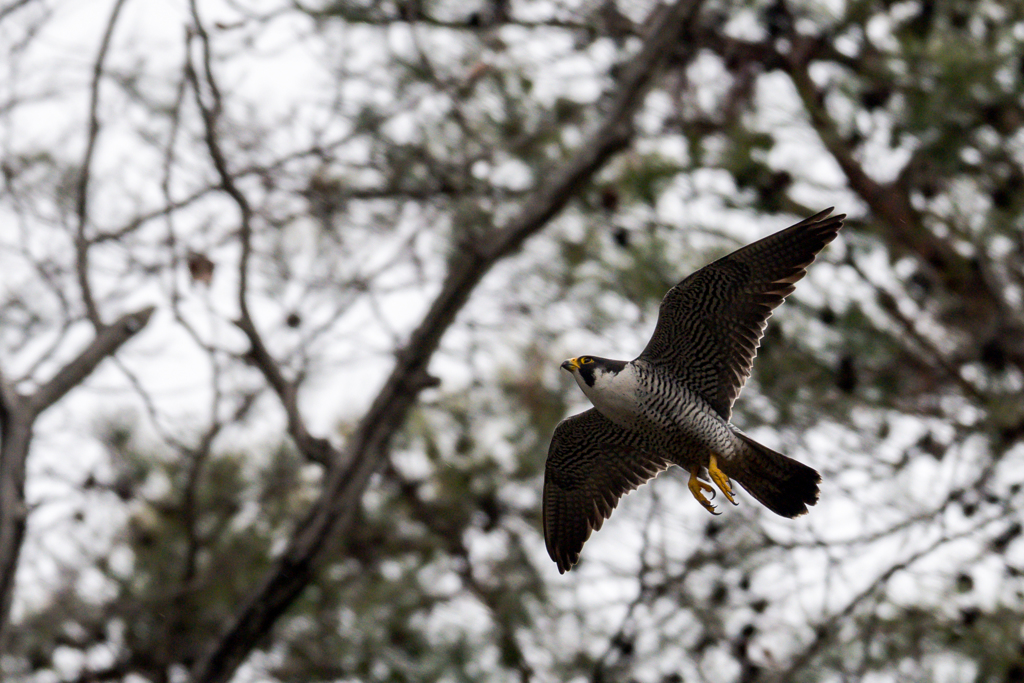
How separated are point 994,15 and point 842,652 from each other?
8.90 feet

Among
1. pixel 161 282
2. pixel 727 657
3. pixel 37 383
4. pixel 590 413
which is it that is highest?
pixel 161 282

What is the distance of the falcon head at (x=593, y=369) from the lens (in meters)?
3.47

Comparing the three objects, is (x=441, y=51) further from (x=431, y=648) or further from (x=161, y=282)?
(x=431, y=648)

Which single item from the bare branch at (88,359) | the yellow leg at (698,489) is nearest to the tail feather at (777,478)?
the yellow leg at (698,489)

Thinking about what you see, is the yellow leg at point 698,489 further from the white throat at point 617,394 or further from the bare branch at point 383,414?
the bare branch at point 383,414

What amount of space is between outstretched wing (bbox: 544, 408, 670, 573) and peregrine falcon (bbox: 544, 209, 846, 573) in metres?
0.21

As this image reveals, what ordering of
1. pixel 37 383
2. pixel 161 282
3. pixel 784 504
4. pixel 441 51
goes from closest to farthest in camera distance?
pixel 784 504 < pixel 37 383 < pixel 161 282 < pixel 441 51

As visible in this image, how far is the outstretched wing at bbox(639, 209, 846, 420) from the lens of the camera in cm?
330

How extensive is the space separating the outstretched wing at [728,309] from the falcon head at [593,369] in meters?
0.14

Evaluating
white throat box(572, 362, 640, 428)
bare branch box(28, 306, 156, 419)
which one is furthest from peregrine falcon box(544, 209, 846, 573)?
bare branch box(28, 306, 156, 419)

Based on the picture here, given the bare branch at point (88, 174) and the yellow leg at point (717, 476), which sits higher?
the bare branch at point (88, 174)

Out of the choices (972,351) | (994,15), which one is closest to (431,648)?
(972,351)

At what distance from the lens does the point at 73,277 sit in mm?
4988

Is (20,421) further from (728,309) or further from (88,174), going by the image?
(728,309)
